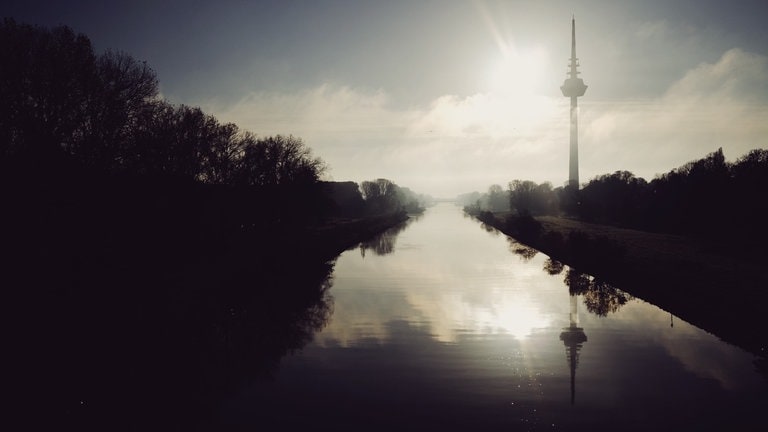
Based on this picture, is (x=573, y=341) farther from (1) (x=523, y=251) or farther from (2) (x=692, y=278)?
(1) (x=523, y=251)

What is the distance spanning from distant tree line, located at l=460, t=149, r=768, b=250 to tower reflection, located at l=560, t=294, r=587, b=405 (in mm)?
39775

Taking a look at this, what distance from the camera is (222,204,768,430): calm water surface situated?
44.5 ft

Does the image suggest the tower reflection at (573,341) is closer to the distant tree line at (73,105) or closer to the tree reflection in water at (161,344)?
the tree reflection in water at (161,344)

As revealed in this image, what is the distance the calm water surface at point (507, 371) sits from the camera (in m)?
13.6

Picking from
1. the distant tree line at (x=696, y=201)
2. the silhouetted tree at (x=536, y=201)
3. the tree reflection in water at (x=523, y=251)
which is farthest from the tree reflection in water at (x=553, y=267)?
the silhouetted tree at (x=536, y=201)

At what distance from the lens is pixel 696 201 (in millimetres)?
70688

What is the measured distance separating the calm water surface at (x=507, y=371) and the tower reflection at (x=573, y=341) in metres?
0.10

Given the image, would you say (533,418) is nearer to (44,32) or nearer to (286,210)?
(44,32)

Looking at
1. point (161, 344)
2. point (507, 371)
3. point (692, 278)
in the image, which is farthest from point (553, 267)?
Answer: point (161, 344)

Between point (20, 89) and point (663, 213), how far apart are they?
93.3 m

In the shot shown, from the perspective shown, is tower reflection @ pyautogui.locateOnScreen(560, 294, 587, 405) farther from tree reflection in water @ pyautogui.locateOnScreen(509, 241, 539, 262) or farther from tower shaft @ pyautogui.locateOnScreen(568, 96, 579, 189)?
tower shaft @ pyautogui.locateOnScreen(568, 96, 579, 189)

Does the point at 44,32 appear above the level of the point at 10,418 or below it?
above

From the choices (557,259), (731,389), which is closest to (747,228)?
(557,259)

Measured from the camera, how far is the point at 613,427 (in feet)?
42.2
